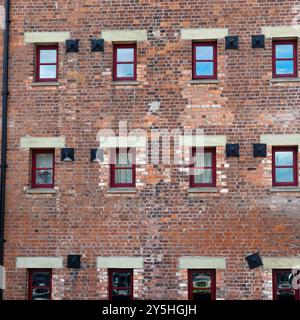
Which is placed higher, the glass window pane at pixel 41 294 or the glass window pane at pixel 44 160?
the glass window pane at pixel 44 160

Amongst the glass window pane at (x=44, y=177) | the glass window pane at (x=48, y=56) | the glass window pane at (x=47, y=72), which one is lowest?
the glass window pane at (x=44, y=177)

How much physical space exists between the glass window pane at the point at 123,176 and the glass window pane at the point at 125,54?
339 cm

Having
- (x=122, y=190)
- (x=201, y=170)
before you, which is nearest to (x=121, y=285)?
(x=122, y=190)

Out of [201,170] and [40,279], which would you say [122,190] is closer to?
[201,170]

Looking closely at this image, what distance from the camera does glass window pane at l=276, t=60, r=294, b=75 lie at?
1958cm

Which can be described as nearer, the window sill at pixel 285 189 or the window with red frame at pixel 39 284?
the window sill at pixel 285 189

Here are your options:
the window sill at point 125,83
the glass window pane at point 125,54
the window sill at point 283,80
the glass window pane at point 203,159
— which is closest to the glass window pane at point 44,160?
the window sill at point 125,83

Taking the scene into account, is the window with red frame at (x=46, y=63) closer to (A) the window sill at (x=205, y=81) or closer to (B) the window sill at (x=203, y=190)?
(A) the window sill at (x=205, y=81)

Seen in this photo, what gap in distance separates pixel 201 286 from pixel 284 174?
4060 millimetres

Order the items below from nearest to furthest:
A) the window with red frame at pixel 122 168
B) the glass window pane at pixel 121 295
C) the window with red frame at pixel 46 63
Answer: the glass window pane at pixel 121 295, the window with red frame at pixel 122 168, the window with red frame at pixel 46 63

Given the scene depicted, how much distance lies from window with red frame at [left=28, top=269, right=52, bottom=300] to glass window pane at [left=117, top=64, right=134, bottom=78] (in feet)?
20.4

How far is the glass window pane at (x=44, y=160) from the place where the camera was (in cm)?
1980

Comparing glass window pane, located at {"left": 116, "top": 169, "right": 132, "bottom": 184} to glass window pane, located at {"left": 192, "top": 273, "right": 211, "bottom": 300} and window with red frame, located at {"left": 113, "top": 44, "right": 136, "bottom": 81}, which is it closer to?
window with red frame, located at {"left": 113, "top": 44, "right": 136, "bottom": 81}

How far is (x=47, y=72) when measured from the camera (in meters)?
20.1
